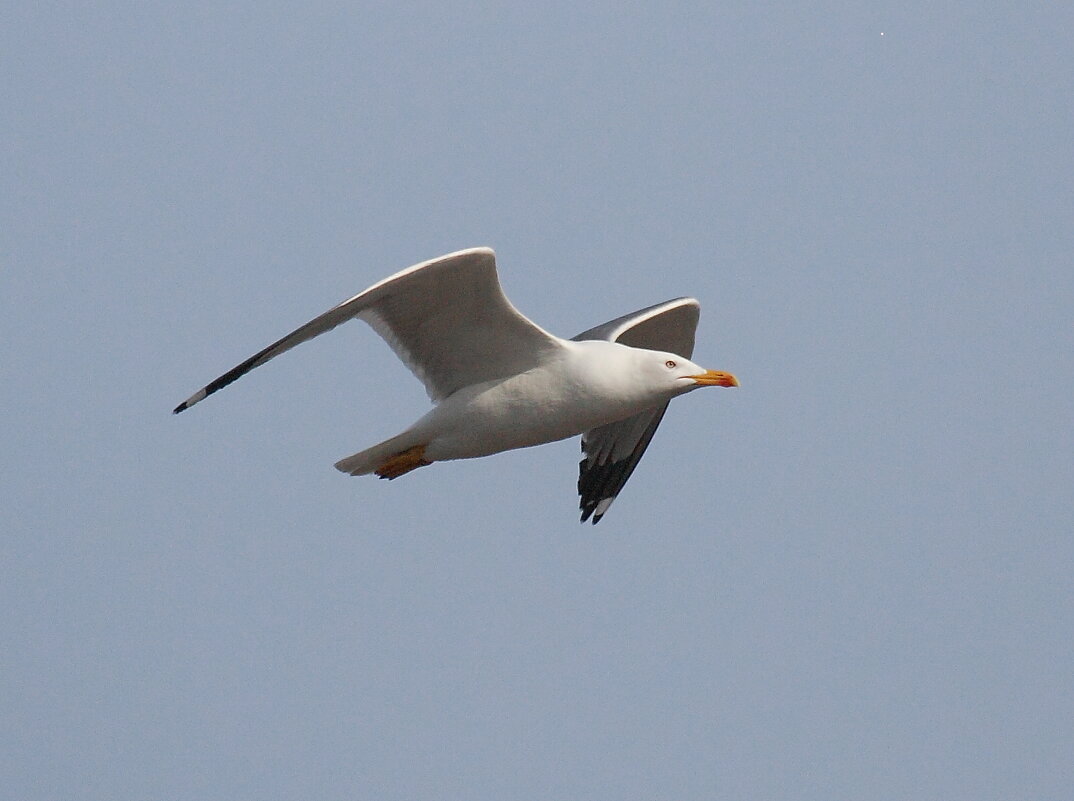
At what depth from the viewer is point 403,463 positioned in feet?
30.6

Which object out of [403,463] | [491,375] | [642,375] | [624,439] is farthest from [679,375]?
[624,439]

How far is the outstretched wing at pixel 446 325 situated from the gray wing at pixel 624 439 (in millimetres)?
1864

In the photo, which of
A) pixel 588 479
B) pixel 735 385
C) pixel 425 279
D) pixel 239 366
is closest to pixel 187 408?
pixel 239 366

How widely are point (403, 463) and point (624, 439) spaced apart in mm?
2134

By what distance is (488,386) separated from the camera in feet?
29.7

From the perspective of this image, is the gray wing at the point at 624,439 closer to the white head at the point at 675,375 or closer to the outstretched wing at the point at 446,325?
the white head at the point at 675,375

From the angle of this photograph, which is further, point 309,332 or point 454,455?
point 454,455

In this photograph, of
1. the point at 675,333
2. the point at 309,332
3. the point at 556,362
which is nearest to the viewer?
the point at 309,332

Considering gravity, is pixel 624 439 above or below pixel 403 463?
below

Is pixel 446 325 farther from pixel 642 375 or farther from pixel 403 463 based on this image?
pixel 642 375

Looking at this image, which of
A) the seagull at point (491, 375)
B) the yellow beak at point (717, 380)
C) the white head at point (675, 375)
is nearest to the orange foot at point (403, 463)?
the seagull at point (491, 375)

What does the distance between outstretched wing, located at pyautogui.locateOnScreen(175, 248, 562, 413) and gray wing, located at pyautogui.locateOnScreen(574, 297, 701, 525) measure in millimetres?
1864

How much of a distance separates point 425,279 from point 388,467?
53.8 inches

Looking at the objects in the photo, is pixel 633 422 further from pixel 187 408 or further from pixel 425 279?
pixel 187 408
